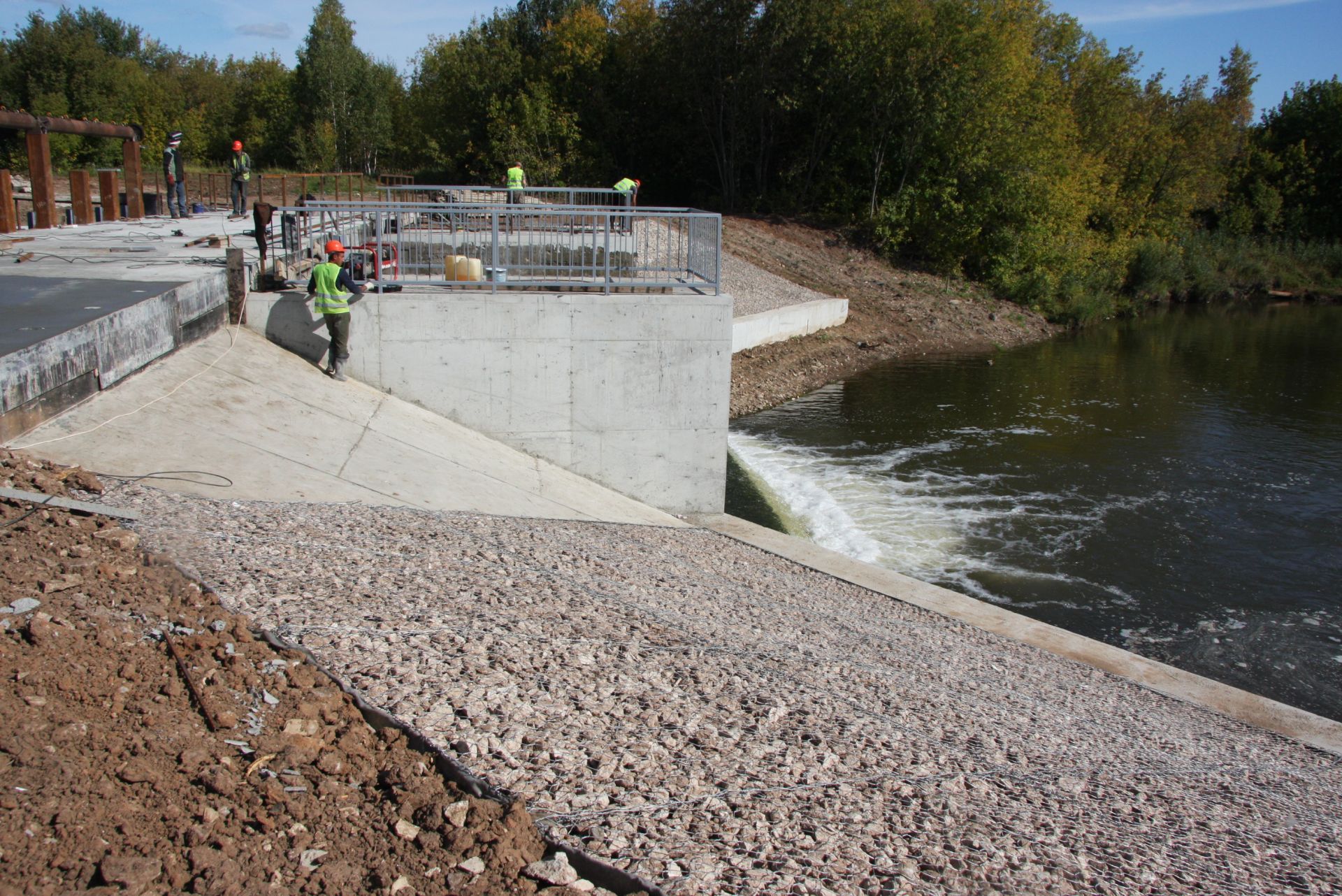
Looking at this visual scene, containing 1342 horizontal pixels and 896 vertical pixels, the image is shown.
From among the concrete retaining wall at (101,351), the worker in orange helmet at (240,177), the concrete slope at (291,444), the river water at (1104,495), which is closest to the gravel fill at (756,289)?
the river water at (1104,495)

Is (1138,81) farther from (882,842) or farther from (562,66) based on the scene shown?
(882,842)

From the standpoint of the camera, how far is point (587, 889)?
431 centimetres

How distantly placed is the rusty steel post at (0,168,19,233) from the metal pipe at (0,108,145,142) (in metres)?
1.72

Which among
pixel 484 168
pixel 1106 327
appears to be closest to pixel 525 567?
pixel 1106 327

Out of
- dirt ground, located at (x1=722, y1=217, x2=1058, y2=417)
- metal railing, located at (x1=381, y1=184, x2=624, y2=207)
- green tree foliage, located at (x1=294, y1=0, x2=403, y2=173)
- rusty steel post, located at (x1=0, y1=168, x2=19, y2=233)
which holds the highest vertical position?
green tree foliage, located at (x1=294, y1=0, x2=403, y2=173)

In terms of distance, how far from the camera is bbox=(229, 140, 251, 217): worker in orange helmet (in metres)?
22.6

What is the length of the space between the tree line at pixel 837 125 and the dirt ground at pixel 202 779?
130 ft

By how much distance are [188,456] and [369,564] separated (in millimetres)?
3156

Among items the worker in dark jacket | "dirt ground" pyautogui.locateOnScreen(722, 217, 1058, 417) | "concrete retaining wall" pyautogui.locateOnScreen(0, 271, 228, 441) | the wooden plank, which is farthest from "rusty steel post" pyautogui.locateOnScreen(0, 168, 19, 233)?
"dirt ground" pyautogui.locateOnScreen(722, 217, 1058, 417)

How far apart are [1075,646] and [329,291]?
9.67 m

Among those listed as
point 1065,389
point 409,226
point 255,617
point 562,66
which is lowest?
point 1065,389

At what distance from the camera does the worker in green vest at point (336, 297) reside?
12.6 m

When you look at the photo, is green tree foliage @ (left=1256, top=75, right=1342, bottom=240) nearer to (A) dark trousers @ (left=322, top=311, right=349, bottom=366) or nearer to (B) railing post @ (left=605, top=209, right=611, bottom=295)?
(B) railing post @ (left=605, top=209, right=611, bottom=295)

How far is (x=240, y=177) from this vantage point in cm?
2278
